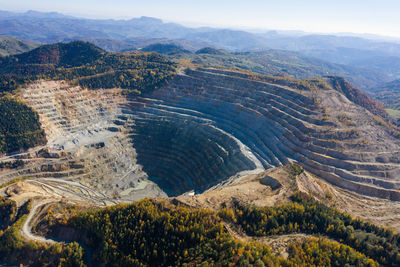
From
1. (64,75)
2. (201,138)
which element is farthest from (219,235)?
(64,75)

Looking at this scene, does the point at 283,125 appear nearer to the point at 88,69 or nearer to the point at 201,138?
the point at 201,138

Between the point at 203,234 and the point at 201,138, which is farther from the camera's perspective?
the point at 201,138

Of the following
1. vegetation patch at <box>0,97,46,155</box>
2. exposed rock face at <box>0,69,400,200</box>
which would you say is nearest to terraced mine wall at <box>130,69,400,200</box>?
exposed rock face at <box>0,69,400,200</box>

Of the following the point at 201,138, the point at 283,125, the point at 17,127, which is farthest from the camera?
the point at 201,138

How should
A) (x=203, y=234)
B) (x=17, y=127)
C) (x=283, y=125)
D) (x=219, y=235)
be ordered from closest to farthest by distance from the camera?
(x=219, y=235) → (x=203, y=234) → (x=17, y=127) → (x=283, y=125)

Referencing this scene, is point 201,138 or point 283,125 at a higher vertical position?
point 283,125

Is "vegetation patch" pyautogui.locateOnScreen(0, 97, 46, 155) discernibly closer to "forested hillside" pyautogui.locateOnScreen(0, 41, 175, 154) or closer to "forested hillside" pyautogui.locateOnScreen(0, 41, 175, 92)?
"forested hillside" pyautogui.locateOnScreen(0, 41, 175, 154)

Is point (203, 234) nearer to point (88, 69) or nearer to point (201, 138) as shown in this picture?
point (201, 138)

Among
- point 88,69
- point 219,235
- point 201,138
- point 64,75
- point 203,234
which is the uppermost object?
point 88,69

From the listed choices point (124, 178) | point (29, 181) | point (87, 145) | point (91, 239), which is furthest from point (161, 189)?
point (91, 239)
